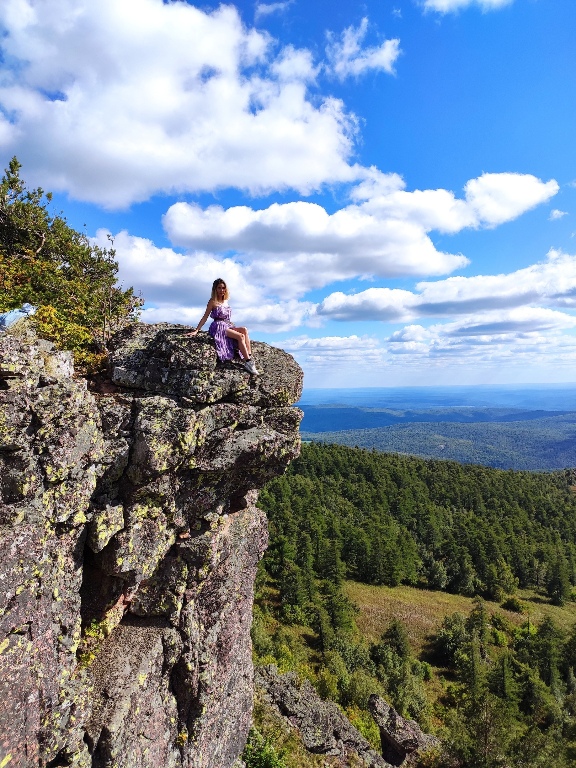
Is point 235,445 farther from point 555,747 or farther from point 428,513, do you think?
point 428,513

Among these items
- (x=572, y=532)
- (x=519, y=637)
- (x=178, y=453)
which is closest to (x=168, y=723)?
(x=178, y=453)

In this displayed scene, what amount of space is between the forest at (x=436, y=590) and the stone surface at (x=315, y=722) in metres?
3.94

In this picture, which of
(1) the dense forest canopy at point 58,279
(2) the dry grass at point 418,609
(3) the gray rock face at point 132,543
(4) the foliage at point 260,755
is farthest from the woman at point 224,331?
(2) the dry grass at point 418,609

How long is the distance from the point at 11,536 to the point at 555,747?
43513 mm

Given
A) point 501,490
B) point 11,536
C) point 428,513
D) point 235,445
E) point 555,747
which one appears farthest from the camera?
point 501,490

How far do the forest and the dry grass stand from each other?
70 cm

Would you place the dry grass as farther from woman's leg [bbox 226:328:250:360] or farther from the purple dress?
the purple dress

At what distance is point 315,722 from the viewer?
80.7ft

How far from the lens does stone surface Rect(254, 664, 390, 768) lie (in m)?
23.0

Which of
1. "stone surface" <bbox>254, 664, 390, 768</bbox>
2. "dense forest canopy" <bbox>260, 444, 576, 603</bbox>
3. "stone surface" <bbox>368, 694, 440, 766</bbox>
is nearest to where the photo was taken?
"stone surface" <bbox>254, 664, 390, 768</bbox>

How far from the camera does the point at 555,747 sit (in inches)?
1251

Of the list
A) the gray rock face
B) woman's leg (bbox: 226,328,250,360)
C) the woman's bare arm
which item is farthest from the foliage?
the woman's bare arm

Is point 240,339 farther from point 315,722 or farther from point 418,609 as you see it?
point 418,609

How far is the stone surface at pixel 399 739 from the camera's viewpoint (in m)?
31.8
